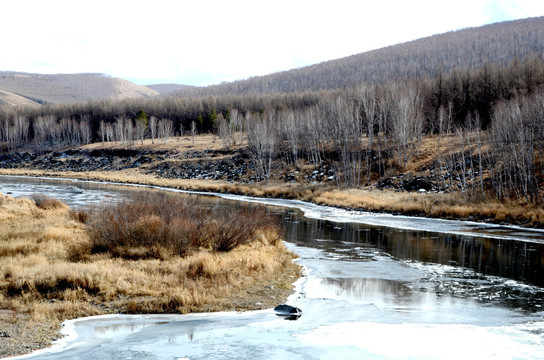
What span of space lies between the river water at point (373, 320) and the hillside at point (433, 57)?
426ft

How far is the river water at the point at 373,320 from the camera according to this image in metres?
9.24

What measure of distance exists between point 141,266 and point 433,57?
568 feet

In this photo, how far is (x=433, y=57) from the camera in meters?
170

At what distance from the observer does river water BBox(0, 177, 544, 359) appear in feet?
30.3

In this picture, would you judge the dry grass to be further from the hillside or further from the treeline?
the hillside

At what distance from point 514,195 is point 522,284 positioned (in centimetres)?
2380

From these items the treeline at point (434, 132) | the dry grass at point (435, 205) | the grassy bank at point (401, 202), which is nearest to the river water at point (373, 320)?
the dry grass at point (435, 205)

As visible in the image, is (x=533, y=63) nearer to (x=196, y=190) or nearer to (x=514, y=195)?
(x=514, y=195)

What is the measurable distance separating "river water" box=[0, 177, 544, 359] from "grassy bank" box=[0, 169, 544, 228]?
34.4 ft

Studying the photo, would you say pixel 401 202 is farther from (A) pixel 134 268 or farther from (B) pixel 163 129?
(B) pixel 163 129

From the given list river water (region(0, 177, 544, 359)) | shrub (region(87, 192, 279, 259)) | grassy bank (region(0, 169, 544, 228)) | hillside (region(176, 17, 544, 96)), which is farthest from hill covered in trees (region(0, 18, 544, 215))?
shrub (region(87, 192, 279, 259))

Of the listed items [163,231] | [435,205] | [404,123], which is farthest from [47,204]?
[404,123]

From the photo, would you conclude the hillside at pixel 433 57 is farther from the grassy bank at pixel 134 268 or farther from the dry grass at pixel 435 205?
the grassy bank at pixel 134 268

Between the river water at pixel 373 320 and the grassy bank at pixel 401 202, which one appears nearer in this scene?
the river water at pixel 373 320
